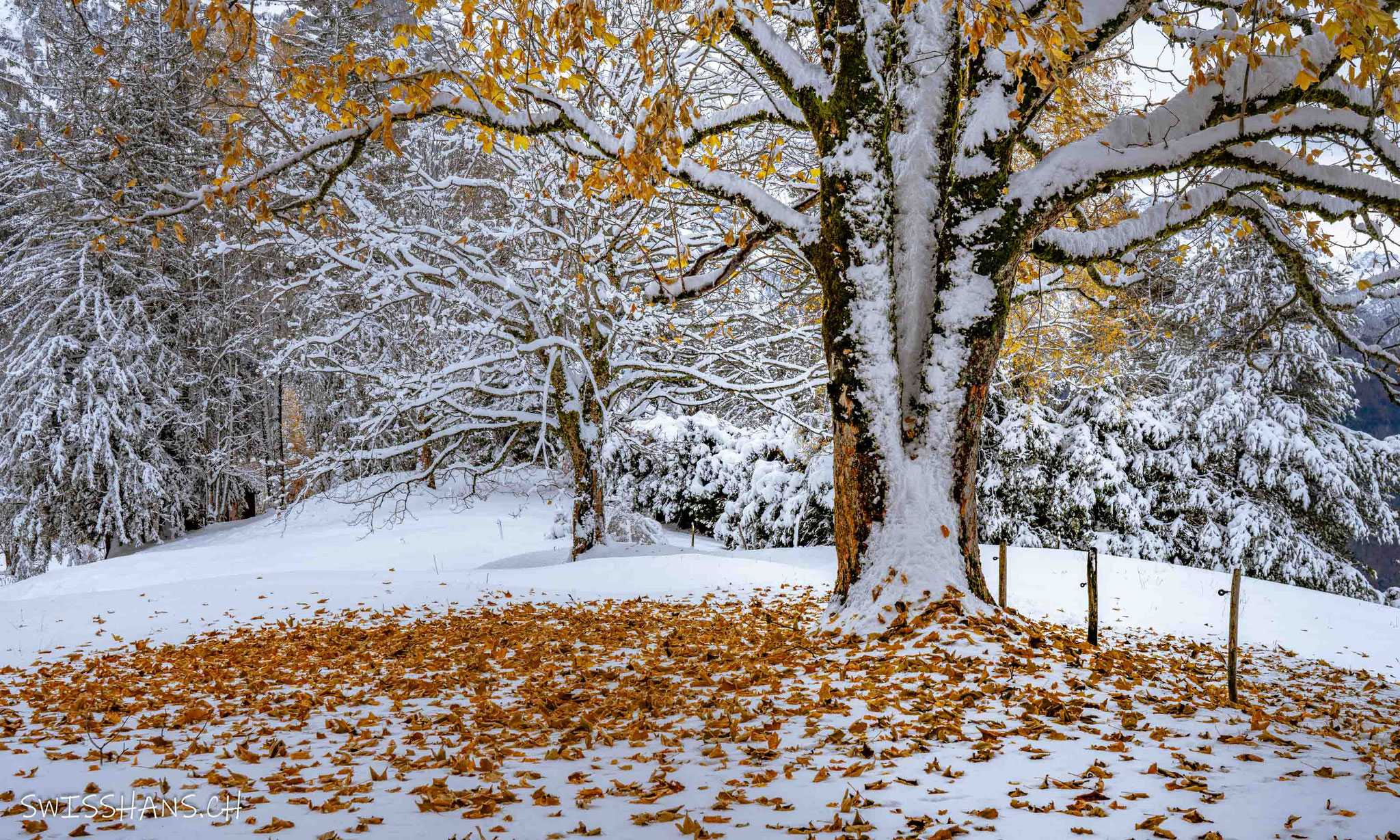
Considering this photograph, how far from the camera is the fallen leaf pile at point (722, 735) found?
267 cm

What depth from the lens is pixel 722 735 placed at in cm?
357

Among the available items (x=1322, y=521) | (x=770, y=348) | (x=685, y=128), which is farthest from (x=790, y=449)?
(x=1322, y=521)

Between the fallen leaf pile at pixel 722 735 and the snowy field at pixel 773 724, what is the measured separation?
2cm

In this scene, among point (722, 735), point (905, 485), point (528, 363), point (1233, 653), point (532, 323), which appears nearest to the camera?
point (722, 735)

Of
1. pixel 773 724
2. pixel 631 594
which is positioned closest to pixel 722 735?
pixel 773 724

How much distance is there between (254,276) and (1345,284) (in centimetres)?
2668

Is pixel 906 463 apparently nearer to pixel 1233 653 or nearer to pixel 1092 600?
pixel 1092 600

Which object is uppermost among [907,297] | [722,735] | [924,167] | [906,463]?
[924,167]

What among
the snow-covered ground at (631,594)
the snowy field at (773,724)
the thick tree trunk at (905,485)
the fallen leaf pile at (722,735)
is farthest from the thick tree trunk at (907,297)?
the snow-covered ground at (631,594)

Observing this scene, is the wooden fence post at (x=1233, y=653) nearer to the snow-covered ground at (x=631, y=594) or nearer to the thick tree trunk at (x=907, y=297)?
the thick tree trunk at (x=907, y=297)

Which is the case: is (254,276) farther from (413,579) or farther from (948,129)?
(948,129)

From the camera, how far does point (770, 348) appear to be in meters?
15.2

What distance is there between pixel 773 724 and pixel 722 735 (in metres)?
0.25

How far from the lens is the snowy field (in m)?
2.59
